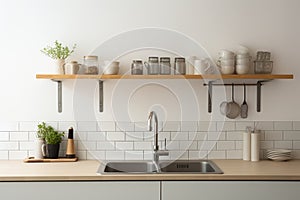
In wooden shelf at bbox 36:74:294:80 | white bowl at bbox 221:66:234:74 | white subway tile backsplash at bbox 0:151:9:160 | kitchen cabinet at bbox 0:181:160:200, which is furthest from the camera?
white subway tile backsplash at bbox 0:151:9:160

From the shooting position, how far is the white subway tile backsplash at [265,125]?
10.3 ft

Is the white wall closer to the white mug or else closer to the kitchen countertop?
the white mug

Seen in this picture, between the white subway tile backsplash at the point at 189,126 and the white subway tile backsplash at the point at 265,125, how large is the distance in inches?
17.8

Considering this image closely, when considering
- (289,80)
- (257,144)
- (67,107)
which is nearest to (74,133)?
(67,107)

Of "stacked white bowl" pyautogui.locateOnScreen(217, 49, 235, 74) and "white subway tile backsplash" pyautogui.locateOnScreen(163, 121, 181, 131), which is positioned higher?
"stacked white bowl" pyautogui.locateOnScreen(217, 49, 235, 74)

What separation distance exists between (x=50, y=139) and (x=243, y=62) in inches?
57.9

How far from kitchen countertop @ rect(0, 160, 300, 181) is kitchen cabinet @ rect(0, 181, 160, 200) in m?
0.03

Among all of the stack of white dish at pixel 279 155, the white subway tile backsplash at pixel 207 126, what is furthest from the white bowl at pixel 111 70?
the stack of white dish at pixel 279 155

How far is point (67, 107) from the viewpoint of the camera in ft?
10.2

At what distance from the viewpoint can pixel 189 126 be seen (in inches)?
124

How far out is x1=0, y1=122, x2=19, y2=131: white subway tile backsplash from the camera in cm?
308

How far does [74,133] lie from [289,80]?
5.42 feet

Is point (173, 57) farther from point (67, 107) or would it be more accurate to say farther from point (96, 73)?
point (67, 107)

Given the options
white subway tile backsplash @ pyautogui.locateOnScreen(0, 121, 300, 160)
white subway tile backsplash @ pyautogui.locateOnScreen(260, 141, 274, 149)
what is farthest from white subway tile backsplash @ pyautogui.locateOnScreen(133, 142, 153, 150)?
white subway tile backsplash @ pyautogui.locateOnScreen(260, 141, 274, 149)
